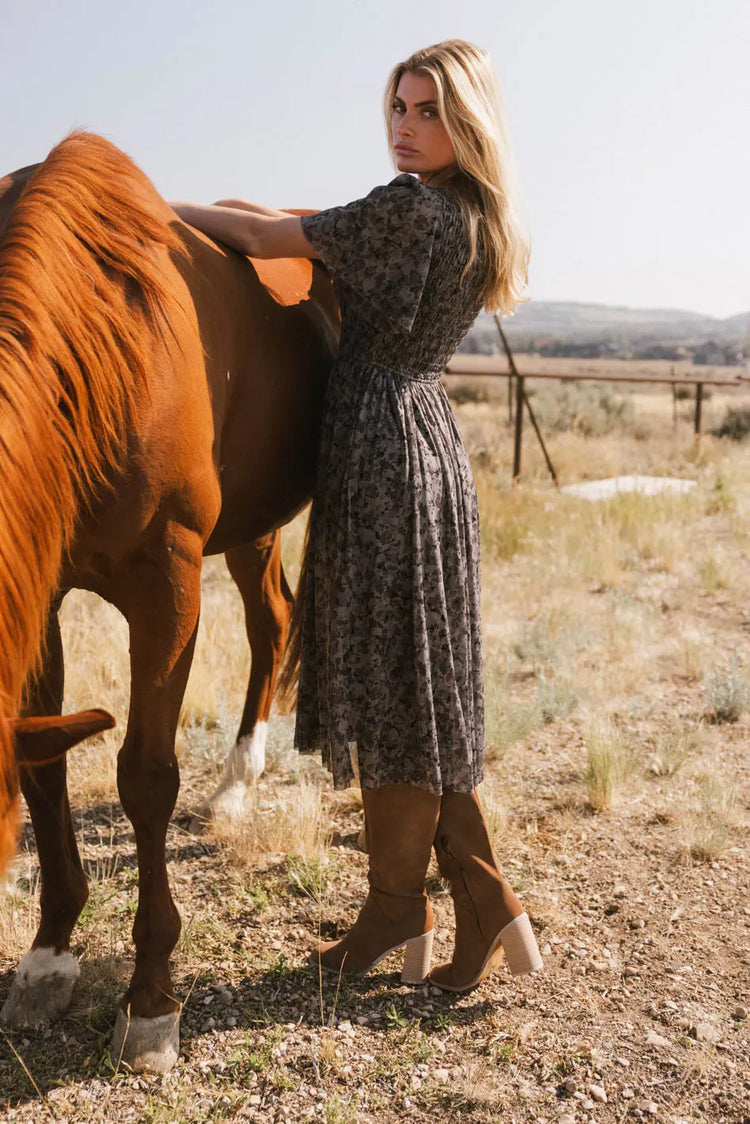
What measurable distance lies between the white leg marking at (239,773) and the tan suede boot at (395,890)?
0.83 metres

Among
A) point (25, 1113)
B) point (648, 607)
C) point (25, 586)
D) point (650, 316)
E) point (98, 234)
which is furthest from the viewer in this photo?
point (650, 316)

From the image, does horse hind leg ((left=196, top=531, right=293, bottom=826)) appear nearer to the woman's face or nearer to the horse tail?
the horse tail

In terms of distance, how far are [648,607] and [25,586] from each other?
15.4 ft

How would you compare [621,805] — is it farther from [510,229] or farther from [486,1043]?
[510,229]

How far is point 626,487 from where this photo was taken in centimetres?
898

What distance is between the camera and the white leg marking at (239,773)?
3178 mm

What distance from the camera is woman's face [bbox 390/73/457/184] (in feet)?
6.72

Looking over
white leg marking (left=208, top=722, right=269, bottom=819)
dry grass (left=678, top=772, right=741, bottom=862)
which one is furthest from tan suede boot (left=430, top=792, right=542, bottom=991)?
white leg marking (left=208, top=722, right=269, bottom=819)

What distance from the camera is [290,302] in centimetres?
245

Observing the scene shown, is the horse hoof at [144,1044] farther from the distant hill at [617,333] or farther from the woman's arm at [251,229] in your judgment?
the distant hill at [617,333]

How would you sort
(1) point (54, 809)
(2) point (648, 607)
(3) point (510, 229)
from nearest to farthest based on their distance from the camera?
(3) point (510, 229)
(1) point (54, 809)
(2) point (648, 607)

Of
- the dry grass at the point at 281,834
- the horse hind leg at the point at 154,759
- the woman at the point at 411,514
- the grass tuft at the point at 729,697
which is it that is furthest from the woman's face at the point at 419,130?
the grass tuft at the point at 729,697

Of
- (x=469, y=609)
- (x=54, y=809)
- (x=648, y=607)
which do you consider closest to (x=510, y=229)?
(x=469, y=609)

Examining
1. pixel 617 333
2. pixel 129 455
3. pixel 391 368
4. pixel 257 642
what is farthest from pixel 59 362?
pixel 617 333
